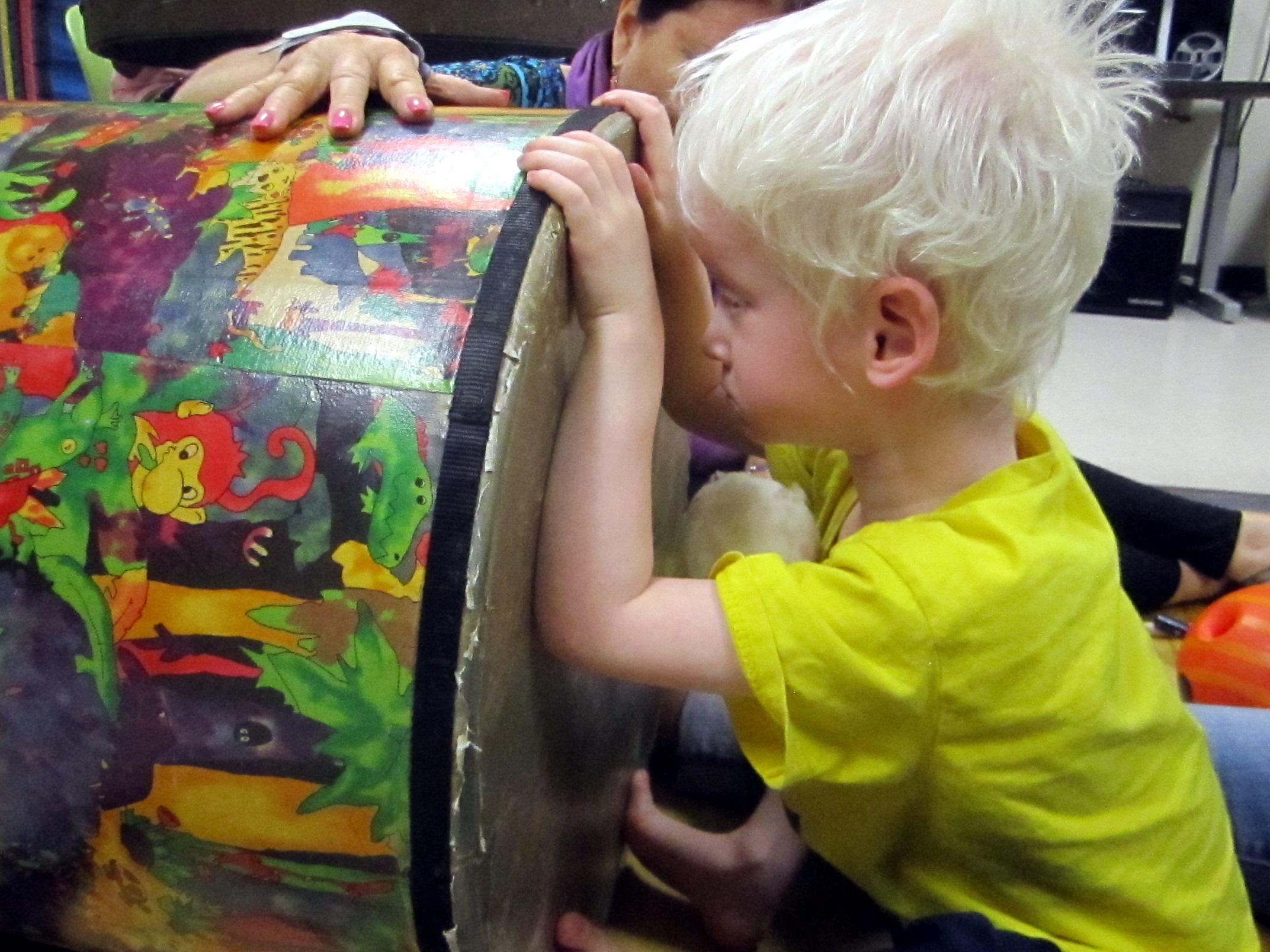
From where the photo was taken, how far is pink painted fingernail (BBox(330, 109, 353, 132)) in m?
0.63

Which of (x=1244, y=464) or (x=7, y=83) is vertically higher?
(x=7, y=83)

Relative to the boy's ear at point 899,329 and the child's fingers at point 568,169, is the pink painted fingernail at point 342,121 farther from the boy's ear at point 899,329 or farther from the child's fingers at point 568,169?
the boy's ear at point 899,329

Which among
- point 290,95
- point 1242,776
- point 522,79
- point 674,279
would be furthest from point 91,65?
point 1242,776

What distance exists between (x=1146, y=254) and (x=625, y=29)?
7.14 feet

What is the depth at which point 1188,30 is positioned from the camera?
2848mm

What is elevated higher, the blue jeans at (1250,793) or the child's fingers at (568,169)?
the child's fingers at (568,169)

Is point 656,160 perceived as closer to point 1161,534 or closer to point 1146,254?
point 1161,534

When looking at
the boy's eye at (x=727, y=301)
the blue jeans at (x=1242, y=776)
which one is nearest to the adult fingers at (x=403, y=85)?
the boy's eye at (x=727, y=301)

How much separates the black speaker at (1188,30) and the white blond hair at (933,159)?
8.38 feet

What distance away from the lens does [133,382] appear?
54 centimetres

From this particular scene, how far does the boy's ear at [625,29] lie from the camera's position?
1.09 meters

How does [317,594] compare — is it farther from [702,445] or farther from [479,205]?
[702,445]

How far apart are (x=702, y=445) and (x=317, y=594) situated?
2.54 ft

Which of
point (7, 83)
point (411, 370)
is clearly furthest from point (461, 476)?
point (7, 83)
